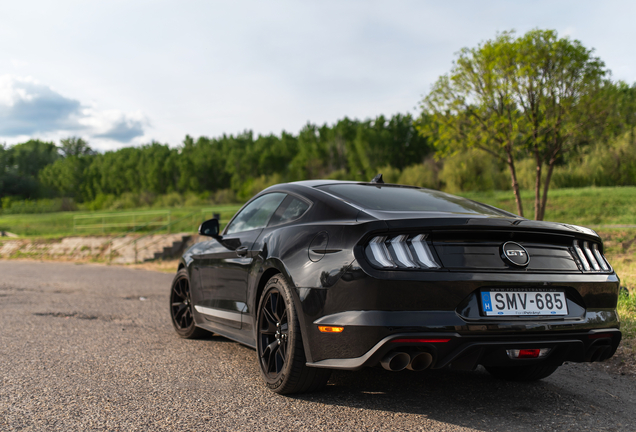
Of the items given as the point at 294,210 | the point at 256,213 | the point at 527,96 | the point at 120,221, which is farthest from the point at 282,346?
the point at 120,221

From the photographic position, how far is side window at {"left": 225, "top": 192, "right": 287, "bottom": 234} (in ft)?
13.2

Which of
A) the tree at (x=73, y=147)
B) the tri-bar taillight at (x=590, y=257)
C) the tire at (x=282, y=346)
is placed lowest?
the tire at (x=282, y=346)

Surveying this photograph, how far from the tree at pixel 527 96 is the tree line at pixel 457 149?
0.11 feet

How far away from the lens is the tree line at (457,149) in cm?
1605

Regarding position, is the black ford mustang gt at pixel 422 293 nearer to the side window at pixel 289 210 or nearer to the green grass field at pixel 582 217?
the side window at pixel 289 210

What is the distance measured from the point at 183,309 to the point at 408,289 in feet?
10.6

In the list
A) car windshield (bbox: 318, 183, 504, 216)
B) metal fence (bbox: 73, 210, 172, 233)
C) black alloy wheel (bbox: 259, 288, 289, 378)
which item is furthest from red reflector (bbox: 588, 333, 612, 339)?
metal fence (bbox: 73, 210, 172, 233)

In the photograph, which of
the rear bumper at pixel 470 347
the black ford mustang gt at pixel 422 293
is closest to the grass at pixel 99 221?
the black ford mustang gt at pixel 422 293

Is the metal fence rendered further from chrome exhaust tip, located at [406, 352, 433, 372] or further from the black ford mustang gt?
chrome exhaust tip, located at [406, 352, 433, 372]

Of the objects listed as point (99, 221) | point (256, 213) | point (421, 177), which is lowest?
point (99, 221)

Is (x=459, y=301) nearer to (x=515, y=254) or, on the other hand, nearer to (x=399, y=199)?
(x=515, y=254)

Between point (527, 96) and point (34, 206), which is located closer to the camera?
point (527, 96)

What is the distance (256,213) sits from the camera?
430cm

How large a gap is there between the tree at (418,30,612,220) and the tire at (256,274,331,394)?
14686 mm
